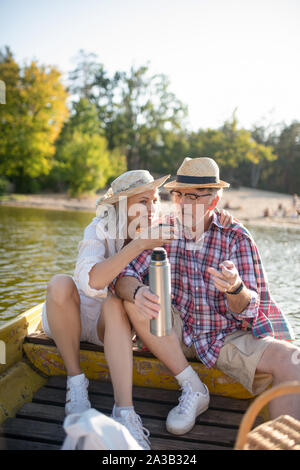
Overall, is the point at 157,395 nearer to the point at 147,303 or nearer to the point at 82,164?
the point at 147,303

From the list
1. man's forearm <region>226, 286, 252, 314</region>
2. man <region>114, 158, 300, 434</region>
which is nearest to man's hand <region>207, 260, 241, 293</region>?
man <region>114, 158, 300, 434</region>

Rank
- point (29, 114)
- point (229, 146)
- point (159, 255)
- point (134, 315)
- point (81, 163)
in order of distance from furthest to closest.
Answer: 1. point (229, 146)
2. point (81, 163)
3. point (29, 114)
4. point (134, 315)
5. point (159, 255)

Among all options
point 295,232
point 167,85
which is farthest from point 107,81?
point 295,232

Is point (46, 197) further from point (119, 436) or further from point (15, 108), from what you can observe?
point (119, 436)

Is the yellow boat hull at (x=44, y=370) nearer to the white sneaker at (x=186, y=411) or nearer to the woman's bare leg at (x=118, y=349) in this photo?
the white sneaker at (x=186, y=411)

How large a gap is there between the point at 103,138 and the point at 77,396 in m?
29.9

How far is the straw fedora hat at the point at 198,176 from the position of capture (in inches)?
97.7

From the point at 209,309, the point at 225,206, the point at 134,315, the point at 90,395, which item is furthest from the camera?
the point at 225,206

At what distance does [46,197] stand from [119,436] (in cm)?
2697

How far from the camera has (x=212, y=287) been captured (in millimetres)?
2520

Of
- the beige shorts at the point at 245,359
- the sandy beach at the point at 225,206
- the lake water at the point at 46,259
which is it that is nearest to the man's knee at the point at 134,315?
the beige shorts at the point at 245,359

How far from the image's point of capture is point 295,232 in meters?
18.7

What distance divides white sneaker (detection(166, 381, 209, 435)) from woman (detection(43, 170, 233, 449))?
151mm

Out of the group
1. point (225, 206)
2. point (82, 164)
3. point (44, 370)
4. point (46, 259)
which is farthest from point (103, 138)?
point (44, 370)
